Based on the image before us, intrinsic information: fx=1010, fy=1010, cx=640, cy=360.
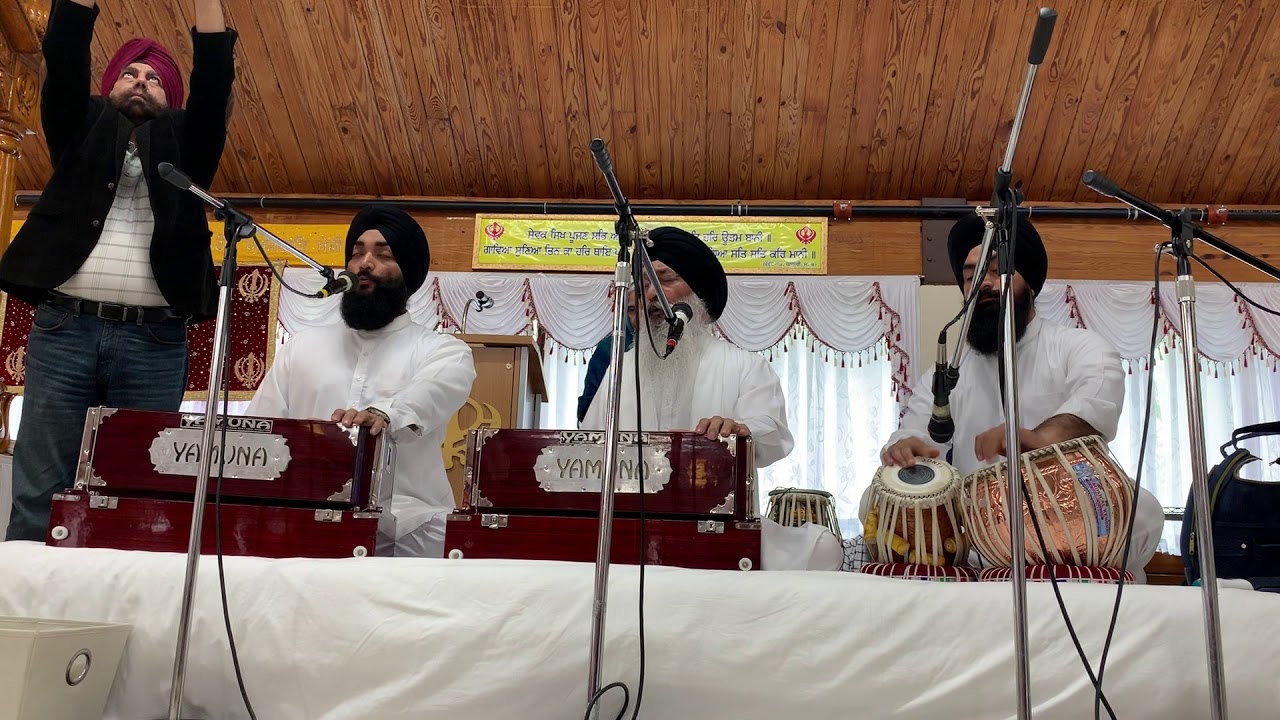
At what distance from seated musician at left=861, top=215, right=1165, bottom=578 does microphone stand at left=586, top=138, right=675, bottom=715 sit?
47.3 inches

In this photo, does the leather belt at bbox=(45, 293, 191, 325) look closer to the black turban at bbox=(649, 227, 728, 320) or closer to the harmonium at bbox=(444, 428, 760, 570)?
the harmonium at bbox=(444, 428, 760, 570)

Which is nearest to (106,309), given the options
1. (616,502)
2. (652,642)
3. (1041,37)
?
(616,502)

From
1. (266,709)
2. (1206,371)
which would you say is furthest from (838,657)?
(1206,371)

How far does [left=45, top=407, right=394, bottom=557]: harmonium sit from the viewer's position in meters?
2.40

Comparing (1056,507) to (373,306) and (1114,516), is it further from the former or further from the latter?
(373,306)

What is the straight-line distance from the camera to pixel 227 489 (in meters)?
2.41

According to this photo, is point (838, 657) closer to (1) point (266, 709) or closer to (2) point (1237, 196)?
(1) point (266, 709)

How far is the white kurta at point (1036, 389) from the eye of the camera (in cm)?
306

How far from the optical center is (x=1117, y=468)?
8.16ft

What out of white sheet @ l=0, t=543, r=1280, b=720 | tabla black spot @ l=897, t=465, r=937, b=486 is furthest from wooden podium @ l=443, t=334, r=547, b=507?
white sheet @ l=0, t=543, r=1280, b=720

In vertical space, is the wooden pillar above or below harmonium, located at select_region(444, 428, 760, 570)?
above

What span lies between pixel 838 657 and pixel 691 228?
525cm

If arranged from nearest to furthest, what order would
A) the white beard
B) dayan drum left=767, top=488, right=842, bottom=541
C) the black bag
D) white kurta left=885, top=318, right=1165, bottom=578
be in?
white kurta left=885, top=318, right=1165, bottom=578 < the black bag < the white beard < dayan drum left=767, top=488, right=842, bottom=541

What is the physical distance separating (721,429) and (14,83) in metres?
2.93
